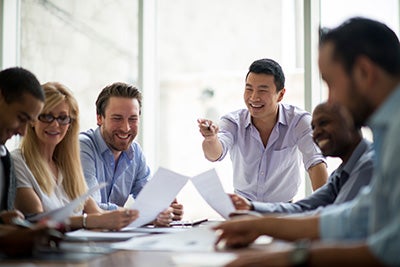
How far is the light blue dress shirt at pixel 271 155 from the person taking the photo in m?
3.87

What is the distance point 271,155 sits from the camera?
3.90m

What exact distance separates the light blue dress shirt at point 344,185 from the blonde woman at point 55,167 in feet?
2.05

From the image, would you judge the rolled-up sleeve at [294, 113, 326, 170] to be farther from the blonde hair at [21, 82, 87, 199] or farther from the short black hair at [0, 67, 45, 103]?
the short black hair at [0, 67, 45, 103]

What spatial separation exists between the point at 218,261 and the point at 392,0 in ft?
10.7

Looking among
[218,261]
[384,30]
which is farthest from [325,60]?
[218,261]

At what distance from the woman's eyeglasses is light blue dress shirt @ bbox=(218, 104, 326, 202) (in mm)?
1300

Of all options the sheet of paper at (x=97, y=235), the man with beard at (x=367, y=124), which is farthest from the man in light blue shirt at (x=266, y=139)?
the man with beard at (x=367, y=124)

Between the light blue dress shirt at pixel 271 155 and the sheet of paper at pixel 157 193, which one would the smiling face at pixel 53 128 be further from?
the light blue dress shirt at pixel 271 155

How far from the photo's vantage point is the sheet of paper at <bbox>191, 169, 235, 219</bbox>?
8.05 feet

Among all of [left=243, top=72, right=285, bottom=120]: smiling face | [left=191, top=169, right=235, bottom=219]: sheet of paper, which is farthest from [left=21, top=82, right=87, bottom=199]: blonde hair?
[left=243, top=72, right=285, bottom=120]: smiling face

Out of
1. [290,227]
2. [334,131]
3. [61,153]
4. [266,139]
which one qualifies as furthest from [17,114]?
[266,139]

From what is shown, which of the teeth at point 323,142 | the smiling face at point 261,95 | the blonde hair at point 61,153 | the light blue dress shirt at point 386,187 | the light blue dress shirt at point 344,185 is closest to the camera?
the light blue dress shirt at point 386,187

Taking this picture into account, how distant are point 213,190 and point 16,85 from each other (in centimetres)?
85

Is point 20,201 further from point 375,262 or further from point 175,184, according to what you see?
point 375,262
